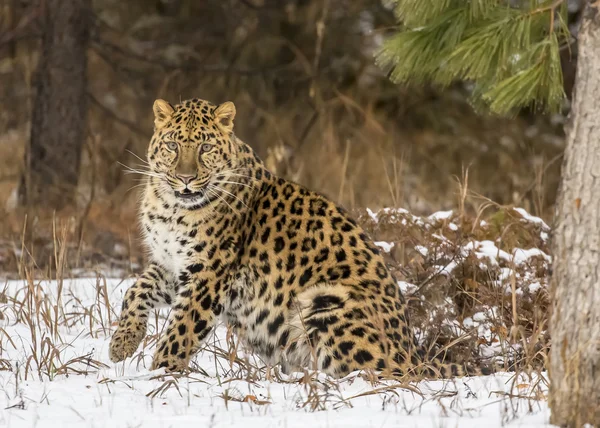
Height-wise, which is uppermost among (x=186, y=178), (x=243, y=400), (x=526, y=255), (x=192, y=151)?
(x=192, y=151)

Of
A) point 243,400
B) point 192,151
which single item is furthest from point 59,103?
point 243,400

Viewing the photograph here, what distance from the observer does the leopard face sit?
567 centimetres

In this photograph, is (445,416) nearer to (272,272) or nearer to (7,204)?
(272,272)

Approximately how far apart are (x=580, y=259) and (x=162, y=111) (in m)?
2.78

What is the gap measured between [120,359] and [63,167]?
16.8 feet

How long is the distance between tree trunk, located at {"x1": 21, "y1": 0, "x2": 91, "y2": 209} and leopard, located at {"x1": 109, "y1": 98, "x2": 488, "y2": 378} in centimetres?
467

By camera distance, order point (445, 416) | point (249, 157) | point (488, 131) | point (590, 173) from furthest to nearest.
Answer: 1. point (488, 131)
2. point (249, 157)
3. point (445, 416)
4. point (590, 173)

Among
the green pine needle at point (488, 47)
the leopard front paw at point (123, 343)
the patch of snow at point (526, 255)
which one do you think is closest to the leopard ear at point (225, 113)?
the leopard front paw at point (123, 343)

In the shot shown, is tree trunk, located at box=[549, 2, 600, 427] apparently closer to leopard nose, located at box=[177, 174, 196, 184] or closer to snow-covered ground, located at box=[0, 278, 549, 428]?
snow-covered ground, located at box=[0, 278, 549, 428]

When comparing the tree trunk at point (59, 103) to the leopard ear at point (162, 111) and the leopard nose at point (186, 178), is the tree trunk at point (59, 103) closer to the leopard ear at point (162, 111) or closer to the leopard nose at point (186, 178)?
the leopard ear at point (162, 111)

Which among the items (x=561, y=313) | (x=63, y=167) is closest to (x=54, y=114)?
(x=63, y=167)

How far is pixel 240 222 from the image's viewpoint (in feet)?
19.1

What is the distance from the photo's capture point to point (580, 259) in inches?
151

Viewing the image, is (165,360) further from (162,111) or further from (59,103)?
(59,103)
